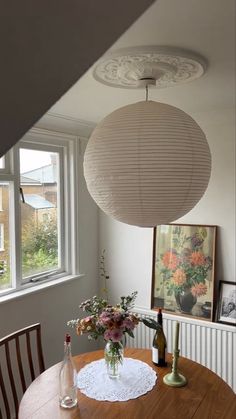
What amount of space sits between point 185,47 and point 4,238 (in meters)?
1.68

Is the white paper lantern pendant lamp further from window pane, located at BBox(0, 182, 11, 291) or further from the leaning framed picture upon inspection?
the leaning framed picture

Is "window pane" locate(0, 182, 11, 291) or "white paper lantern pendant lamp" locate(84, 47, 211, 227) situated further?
"window pane" locate(0, 182, 11, 291)

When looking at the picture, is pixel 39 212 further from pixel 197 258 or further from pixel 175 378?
pixel 175 378

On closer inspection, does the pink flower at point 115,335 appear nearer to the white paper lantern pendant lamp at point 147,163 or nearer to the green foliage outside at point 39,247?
the white paper lantern pendant lamp at point 147,163

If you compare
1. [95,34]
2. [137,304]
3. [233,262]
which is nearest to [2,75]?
[95,34]

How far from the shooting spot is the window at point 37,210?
249 centimetres

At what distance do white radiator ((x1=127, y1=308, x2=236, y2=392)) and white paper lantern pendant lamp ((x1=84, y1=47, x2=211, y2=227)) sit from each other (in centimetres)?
161

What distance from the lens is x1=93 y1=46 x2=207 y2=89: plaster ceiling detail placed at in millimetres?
1479

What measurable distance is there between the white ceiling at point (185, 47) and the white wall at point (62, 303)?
3.06 feet

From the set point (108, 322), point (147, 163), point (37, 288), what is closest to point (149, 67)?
point (147, 163)

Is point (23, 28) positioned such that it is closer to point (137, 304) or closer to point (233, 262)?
point (233, 262)

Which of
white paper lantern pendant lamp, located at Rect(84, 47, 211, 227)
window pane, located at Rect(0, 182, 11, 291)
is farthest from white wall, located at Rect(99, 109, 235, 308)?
white paper lantern pendant lamp, located at Rect(84, 47, 211, 227)

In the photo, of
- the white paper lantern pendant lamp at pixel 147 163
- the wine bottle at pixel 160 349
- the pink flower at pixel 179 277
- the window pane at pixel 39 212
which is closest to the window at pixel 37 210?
the window pane at pixel 39 212

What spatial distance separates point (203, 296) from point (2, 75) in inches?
99.3
